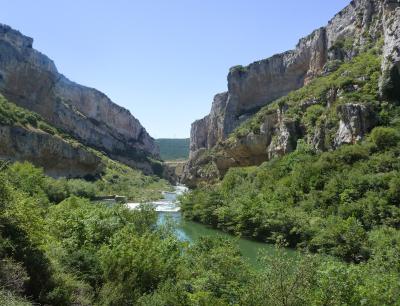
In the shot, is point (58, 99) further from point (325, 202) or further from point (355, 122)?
point (325, 202)

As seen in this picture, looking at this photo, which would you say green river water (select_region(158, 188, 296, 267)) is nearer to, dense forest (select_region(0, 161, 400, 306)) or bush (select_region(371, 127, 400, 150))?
dense forest (select_region(0, 161, 400, 306))

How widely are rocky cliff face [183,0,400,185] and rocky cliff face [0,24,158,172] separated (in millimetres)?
45080

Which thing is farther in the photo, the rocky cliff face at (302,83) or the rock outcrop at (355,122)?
the rocky cliff face at (302,83)

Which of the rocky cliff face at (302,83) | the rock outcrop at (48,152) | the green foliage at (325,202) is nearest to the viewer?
the green foliage at (325,202)

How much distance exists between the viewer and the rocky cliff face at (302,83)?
185 ft

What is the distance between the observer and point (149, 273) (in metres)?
20.9

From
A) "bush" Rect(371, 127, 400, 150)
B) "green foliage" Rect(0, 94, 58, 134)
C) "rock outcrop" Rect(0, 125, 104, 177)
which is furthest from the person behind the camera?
"green foliage" Rect(0, 94, 58, 134)

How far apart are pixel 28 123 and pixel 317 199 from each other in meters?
79.0

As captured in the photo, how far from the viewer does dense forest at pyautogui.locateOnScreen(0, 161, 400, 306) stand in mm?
13820

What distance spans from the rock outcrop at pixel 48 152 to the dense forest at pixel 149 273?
223 feet

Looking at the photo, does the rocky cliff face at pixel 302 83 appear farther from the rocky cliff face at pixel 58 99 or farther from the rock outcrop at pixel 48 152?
the rocky cliff face at pixel 58 99

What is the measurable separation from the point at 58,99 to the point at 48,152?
5445 centimetres

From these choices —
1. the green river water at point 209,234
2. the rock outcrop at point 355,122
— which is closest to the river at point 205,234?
the green river water at point 209,234

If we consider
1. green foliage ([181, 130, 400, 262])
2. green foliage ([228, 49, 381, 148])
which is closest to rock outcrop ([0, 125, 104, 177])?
green foliage ([181, 130, 400, 262])
